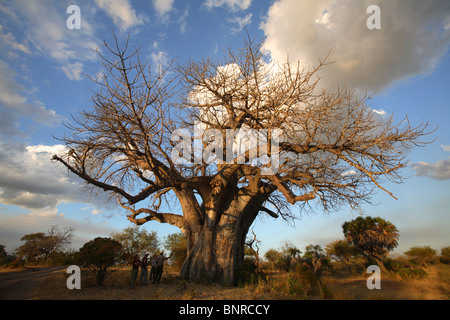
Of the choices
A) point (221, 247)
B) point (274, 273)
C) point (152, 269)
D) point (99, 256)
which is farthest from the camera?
point (274, 273)

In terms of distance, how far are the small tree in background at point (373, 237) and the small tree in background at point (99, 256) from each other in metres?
14.9

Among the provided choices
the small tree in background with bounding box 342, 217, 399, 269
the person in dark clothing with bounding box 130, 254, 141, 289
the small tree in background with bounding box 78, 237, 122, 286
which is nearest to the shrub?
the small tree in background with bounding box 342, 217, 399, 269

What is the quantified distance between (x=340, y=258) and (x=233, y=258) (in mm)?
16660

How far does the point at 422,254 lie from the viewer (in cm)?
2008

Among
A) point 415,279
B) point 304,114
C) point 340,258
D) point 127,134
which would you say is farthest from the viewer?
point 340,258

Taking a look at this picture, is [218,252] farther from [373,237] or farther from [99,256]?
[373,237]

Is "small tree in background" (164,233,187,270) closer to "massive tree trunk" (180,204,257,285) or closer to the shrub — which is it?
"massive tree trunk" (180,204,257,285)

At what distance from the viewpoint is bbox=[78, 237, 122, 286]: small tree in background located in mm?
7344

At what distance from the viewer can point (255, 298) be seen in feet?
18.2

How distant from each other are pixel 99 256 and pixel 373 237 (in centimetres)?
1599

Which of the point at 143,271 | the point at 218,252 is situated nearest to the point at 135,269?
the point at 143,271

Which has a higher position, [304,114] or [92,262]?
[304,114]
